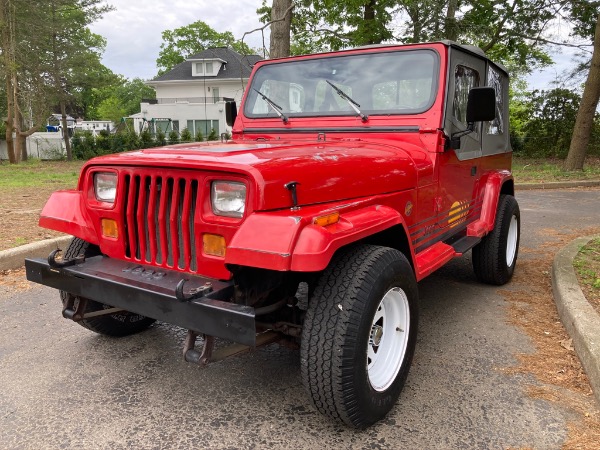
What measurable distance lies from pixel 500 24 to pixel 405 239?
1620cm

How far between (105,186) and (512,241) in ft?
12.7

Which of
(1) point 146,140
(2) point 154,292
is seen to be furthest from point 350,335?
(1) point 146,140

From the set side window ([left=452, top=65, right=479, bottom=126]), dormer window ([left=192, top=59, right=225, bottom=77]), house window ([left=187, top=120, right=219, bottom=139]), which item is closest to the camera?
side window ([left=452, top=65, right=479, bottom=126])

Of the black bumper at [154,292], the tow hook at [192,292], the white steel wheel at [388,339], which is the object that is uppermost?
the tow hook at [192,292]

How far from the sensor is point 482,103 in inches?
125

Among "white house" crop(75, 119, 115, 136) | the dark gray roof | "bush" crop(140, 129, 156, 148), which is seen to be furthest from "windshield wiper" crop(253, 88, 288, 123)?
"white house" crop(75, 119, 115, 136)

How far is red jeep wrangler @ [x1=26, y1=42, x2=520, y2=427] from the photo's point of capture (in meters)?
2.08

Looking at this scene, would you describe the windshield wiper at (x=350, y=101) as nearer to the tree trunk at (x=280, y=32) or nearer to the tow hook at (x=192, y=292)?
the tow hook at (x=192, y=292)

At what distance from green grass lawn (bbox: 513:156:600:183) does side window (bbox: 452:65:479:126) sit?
390 inches

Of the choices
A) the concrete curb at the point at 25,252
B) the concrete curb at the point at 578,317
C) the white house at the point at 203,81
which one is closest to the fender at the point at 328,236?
the concrete curb at the point at 578,317

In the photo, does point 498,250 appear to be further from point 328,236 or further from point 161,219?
point 161,219

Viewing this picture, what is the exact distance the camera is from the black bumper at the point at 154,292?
1979 millimetres

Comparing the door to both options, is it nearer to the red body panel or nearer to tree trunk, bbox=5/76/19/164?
the red body panel

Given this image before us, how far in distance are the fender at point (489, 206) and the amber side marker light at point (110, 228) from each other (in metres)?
2.71
